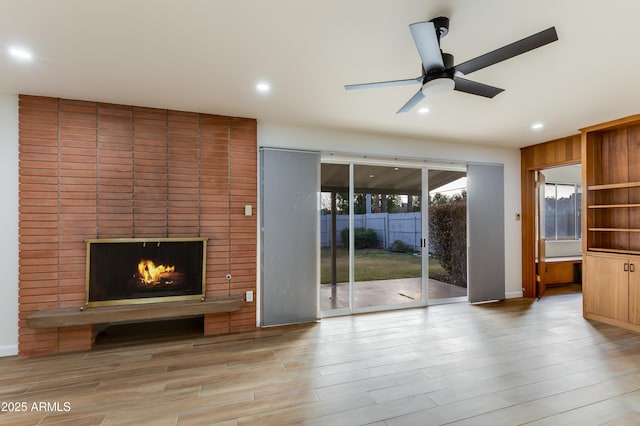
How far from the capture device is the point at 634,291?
12.1 feet

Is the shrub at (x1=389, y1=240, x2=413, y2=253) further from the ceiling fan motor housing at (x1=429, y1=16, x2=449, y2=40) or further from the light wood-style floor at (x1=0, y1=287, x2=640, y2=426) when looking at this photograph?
the ceiling fan motor housing at (x1=429, y1=16, x2=449, y2=40)

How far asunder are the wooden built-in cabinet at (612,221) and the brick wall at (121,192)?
15.1 ft

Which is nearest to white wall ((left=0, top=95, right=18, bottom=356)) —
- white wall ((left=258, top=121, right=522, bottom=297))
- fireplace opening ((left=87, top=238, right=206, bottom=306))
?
fireplace opening ((left=87, top=238, right=206, bottom=306))

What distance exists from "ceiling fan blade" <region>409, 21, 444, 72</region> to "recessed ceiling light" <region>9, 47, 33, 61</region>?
2.85 metres

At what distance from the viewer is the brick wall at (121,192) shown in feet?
10.1

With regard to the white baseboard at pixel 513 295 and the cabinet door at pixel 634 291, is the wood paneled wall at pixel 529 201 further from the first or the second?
the cabinet door at pixel 634 291

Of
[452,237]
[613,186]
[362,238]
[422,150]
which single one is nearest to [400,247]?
[362,238]

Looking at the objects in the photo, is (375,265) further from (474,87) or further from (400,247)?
(474,87)

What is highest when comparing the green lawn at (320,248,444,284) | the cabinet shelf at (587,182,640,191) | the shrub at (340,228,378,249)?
the cabinet shelf at (587,182,640,191)

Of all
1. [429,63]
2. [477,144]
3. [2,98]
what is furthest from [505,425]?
[2,98]

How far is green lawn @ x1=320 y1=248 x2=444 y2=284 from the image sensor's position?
4344mm

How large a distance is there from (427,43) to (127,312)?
141 inches

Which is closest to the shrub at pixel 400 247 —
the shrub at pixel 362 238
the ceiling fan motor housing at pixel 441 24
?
the shrub at pixel 362 238

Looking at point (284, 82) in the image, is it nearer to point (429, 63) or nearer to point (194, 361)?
point (429, 63)
